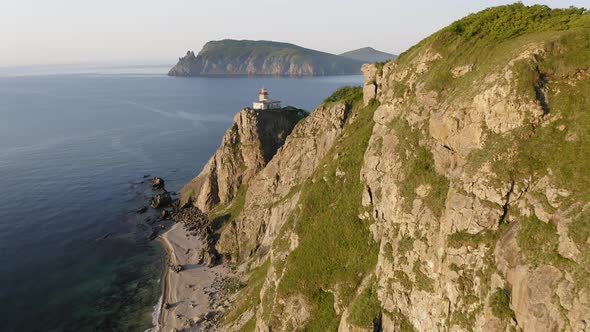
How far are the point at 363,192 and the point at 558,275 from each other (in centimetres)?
2899

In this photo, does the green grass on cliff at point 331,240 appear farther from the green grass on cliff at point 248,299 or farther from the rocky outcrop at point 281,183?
the green grass on cliff at point 248,299

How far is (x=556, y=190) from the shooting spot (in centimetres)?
3247

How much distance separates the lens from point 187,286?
76875 mm

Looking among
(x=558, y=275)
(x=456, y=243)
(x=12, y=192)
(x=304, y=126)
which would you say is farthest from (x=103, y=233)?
(x=558, y=275)

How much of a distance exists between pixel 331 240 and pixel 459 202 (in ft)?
72.6

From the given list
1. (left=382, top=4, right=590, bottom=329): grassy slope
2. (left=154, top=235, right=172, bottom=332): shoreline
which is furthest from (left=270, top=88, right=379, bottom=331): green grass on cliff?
(left=154, top=235, right=172, bottom=332): shoreline

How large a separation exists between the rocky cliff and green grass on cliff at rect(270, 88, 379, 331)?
20cm

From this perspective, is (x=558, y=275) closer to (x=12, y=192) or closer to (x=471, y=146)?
(x=471, y=146)

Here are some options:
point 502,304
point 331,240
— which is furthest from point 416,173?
point 502,304

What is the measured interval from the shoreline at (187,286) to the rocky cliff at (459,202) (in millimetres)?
6862

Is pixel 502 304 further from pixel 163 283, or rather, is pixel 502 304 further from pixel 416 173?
pixel 163 283

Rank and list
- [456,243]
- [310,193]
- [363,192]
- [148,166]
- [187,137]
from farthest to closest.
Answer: [187,137]
[148,166]
[310,193]
[363,192]
[456,243]

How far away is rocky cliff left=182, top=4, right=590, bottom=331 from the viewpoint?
31.7 metres

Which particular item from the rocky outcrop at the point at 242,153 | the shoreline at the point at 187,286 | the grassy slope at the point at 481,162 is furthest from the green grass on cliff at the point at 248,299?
the rocky outcrop at the point at 242,153
